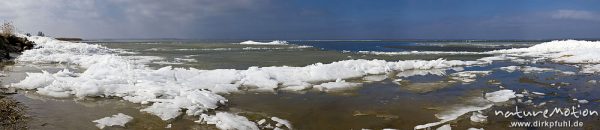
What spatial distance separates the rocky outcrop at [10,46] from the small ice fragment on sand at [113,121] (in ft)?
59.5

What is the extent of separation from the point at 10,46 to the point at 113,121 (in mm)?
25374

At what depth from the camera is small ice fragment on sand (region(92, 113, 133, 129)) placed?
23.7ft

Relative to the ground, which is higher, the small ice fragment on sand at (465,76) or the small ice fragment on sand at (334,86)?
the small ice fragment on sand at (334,86)

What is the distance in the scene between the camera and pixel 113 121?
7410 mm

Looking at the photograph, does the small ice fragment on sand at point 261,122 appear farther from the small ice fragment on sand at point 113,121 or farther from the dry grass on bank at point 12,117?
the dry grass on bank at point 12,117

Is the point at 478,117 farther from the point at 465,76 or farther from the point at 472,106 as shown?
the point at 465,76

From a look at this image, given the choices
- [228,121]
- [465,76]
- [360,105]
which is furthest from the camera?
[465,76]

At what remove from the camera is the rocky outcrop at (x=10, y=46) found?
23.3 metres

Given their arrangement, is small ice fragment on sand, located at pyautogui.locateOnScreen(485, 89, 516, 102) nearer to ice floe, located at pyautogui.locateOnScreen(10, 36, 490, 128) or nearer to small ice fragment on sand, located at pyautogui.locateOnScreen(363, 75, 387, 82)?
ice floe, located at pyautogui.locateOnScreen(10, 36, 490, 128)

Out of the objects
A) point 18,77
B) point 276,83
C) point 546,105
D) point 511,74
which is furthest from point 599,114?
point 18,77

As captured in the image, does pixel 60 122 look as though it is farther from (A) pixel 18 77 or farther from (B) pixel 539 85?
(B) pixel 539 85

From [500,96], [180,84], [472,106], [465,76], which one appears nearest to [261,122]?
[180,84]

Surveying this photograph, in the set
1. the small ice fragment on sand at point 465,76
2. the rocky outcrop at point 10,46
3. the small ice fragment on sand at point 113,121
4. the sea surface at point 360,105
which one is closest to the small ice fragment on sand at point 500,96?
the sea surface at point 360,105

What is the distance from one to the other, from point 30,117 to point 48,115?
0.32 metres
